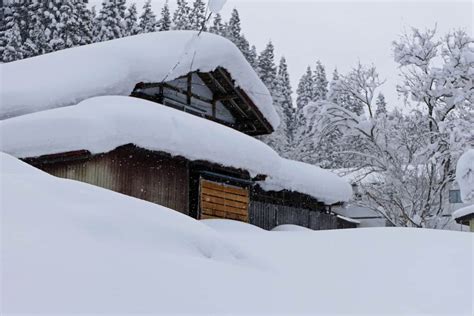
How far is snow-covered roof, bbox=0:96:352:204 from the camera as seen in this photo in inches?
439

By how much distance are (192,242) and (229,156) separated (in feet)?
27.5

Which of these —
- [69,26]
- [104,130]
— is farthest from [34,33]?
[104,130]

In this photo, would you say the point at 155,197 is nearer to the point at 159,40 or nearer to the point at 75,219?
the point at 159,40

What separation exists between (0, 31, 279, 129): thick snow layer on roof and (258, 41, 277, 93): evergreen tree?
25560 millimetres

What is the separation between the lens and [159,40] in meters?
15.3

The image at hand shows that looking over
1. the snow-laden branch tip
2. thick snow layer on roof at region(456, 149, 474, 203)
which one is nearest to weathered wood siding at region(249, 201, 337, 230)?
Result: thick snow layer on roof at region(456, 149, 474, 203)

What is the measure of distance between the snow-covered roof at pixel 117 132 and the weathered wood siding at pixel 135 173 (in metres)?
0.43

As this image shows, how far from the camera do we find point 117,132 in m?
11.2

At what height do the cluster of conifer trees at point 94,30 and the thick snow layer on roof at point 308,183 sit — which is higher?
the cluster of conifer trees at point 94,30

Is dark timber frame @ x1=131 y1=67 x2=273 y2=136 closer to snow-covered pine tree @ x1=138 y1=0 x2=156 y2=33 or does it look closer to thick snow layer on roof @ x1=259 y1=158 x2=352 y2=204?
thick snow layer on roof @ x1=259 y1=158 x2=352 y2=204

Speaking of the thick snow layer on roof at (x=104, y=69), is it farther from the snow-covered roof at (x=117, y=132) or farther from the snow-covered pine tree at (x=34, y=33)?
the snow-covered pine tree at (x=34, y=33)

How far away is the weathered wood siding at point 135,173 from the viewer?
11.8 meters

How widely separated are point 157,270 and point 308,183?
15867 millimetres

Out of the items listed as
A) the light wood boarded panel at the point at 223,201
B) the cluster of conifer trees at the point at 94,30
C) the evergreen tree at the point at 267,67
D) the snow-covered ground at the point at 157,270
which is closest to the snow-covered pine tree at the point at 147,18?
the cluster of conifer trees at the point at 94,30
